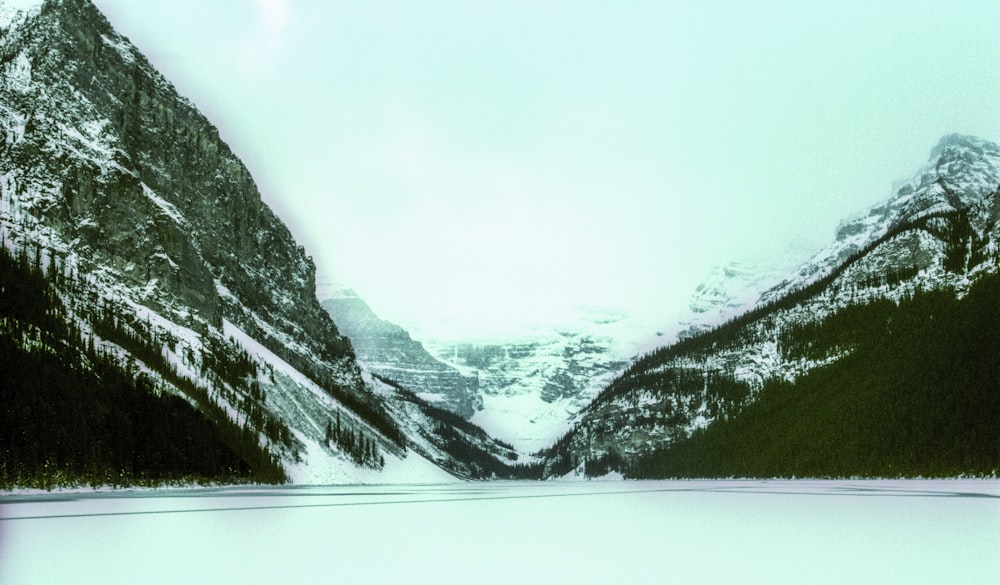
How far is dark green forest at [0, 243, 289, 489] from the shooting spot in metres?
92.4

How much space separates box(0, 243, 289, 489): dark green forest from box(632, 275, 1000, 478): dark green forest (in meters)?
109

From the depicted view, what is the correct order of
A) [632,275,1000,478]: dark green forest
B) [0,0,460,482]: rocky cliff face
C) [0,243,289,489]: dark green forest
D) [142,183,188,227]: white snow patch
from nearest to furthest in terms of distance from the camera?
1. [0,243,289,489]: dark green forest
2. [0,0,460,482]: rocky cliff face
3. [632,275,1000,478]: dark green forest
4. [142,183,188,227]: white snow patch

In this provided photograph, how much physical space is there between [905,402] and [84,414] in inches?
5496

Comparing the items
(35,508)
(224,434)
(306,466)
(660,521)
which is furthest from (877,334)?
(35,508)

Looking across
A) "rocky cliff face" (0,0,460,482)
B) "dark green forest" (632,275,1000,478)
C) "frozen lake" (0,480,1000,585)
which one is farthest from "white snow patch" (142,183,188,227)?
"dark green forest" (632,275,1000,478)

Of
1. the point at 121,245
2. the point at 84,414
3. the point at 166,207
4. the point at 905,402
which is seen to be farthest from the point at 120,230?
the point at 905,402

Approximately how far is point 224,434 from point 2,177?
2308 inches

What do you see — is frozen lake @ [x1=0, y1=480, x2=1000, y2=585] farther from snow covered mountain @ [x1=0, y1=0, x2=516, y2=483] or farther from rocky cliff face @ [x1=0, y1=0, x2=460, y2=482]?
rocky cliff face @ [x1=0, y1=0, x2=460, y2=482]

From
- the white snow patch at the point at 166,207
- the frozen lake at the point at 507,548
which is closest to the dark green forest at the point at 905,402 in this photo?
the frozen lake at the point at 507,548

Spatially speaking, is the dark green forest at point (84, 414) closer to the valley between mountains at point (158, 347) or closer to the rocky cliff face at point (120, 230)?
the valley between mountains at point (158, 347)

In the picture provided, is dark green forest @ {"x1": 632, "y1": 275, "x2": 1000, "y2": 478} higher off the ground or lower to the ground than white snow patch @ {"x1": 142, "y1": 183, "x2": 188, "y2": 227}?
lower

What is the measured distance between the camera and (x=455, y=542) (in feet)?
110

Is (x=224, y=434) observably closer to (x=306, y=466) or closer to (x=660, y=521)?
(x=306, y=466)

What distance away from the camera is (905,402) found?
159000 millimetres
